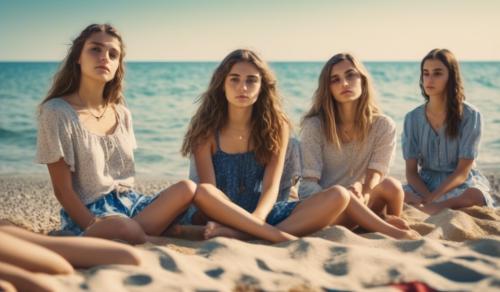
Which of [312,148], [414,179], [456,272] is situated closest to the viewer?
[456,272]

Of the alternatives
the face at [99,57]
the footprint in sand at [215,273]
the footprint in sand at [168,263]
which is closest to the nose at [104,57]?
the face at [99,57]

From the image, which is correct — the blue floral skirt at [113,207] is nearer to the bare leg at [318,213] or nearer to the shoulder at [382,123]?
the bare leg at [318,213]

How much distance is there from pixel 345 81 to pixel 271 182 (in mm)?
1101

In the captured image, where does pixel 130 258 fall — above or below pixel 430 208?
above

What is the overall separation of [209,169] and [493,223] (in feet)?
7.30

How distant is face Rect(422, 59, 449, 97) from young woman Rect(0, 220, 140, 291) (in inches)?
146

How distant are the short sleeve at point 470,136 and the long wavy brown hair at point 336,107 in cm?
101

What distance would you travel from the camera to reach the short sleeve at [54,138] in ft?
14.1

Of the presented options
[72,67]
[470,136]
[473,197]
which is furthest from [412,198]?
[72,67]

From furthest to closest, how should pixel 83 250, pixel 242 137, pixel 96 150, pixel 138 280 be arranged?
pixel 242 137 < pixel 96 150 < pixel 83 250 < pixel 138 280

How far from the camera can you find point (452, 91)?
5.98 metres

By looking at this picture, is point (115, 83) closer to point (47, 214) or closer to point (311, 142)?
point (311, 142)

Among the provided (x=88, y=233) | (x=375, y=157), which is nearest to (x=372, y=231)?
(x=375, y=157)

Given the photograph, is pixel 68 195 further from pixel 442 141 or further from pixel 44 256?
pixel 442 141
